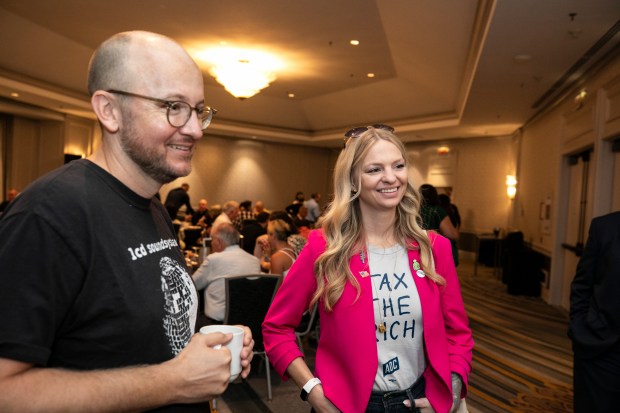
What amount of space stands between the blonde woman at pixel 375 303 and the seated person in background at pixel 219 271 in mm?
2312

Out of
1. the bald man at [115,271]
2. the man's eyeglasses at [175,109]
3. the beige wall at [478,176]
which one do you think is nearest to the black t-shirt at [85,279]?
the bald man at [115,271]

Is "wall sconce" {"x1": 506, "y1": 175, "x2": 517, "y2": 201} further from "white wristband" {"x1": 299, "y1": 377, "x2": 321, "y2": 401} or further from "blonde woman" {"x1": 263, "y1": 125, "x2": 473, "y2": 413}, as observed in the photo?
"white wristband" {"x1": 299, "y1": 377, "x2": 321, "y2": 401}

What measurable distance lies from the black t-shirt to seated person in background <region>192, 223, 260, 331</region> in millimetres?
3018

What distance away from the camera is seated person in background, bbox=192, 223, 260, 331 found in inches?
161

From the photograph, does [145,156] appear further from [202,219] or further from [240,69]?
[240,69]

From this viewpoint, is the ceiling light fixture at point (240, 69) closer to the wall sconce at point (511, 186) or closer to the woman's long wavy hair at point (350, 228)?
the wall sconce at point (511, 186)

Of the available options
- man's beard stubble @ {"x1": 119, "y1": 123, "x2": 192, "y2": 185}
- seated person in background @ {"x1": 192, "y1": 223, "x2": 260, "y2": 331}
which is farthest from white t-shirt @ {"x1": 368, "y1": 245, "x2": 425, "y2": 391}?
seated person in background @ {"x1": 192, "y1": 223, "x2": 260, "y2": 331}

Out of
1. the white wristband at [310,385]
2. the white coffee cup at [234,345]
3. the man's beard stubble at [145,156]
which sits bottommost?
the white wristband at [310,385]

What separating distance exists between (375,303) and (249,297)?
7.19 feet

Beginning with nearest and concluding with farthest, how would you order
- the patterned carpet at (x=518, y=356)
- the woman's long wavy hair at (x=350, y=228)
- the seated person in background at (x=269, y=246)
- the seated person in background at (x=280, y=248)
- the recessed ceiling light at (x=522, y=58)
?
1. the woman's long wavy hair at (x=350, y=228)
2. the patterned carpet at (x=518, y=356)
3. the seated person in background at (x=280, y=248)
4. the seated person in background at (x=269, y=246)
5. the recessed ceiling light at (x=522, y=58)

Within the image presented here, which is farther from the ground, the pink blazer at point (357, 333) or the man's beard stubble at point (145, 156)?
the man's beard stubble at point (145, 156)

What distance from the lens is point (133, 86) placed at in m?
1.03

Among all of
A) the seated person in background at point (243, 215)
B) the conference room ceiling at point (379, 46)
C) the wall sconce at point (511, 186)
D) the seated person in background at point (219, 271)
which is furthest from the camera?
the wall sconce at point (511, 186)

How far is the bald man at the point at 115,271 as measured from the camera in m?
0.81
